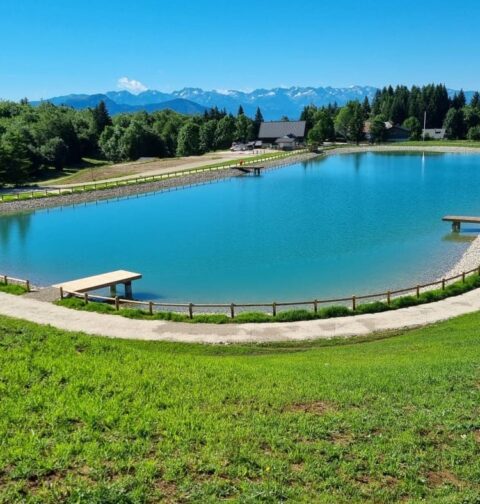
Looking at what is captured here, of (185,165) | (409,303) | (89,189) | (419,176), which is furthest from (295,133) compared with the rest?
(409,303)

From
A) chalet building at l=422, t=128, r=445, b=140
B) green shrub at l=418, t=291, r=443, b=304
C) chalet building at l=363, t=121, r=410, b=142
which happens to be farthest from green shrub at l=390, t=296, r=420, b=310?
chalet building at l=422, t=128, r=445, b=140

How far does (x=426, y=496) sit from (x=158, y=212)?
5478 centimetres

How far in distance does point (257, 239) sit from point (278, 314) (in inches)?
850

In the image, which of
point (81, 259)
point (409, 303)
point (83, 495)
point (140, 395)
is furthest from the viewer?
point (81, 259)

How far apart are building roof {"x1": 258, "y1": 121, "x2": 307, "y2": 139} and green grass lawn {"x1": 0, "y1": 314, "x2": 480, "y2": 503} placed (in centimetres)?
14093

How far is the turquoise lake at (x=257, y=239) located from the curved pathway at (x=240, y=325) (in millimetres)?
6092

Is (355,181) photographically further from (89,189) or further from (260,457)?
(260,457)

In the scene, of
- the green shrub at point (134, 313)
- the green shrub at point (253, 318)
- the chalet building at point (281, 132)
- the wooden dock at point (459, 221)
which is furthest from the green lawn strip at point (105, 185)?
the green shrub at point (253, 318)

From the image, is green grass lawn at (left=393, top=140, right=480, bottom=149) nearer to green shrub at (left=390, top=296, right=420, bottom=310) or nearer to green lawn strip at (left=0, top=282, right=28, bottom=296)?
green shrub at (left=390, top=296, right=420, bottom=310)

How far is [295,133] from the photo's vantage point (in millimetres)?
152000

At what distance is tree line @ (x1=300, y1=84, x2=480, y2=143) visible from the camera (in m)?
148

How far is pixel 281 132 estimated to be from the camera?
152m

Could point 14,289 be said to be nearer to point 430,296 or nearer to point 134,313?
point 134,313

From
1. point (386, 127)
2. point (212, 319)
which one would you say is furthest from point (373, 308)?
point (386, 127)
